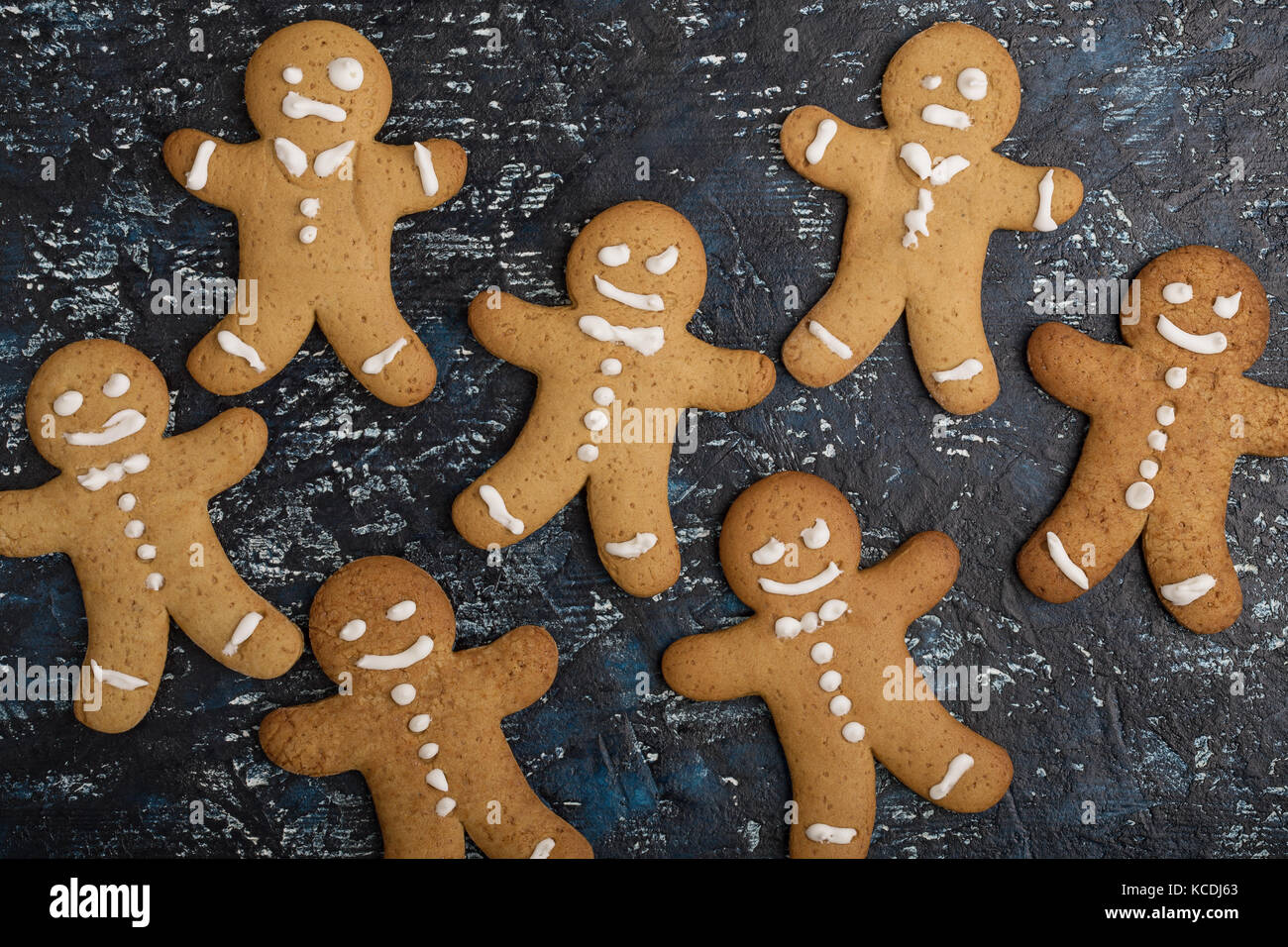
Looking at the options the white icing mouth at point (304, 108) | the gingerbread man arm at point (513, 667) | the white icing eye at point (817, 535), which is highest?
the white icing mouth at point (304, 108)

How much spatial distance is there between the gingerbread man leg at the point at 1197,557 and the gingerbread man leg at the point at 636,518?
661 mm

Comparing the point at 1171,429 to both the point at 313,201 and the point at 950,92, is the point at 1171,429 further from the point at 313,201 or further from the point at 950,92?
the point at 313,201

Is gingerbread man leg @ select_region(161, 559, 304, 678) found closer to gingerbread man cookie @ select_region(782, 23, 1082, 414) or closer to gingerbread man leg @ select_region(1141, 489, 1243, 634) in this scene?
gingerbread man cookie @ select_region(782, 23, 1082, 414)

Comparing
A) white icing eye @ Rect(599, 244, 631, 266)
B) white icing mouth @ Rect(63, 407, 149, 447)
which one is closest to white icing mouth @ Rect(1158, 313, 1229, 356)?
white icing eye @ Rect(599, 244, 631, 266)

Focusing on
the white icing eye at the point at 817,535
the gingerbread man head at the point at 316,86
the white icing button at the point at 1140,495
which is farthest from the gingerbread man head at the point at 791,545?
the gingerbread man head at the point at 316,86

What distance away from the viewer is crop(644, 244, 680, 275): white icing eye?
4.33 feet

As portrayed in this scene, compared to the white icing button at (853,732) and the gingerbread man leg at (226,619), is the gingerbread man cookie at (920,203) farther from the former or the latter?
the gingerbread man leg at (226,619)

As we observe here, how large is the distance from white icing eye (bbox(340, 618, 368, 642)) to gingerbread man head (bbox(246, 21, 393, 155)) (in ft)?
2.01

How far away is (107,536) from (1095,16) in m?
1.51

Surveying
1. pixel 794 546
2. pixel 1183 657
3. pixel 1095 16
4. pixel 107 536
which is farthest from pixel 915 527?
pixel 107 536

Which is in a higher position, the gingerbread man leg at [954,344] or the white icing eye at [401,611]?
the gingerbread man leg at [954,344]

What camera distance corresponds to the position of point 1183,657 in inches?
56.8

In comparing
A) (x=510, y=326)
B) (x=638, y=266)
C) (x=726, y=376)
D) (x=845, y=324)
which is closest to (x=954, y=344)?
(x=845, y=324)

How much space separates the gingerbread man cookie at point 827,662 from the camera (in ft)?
4.47
